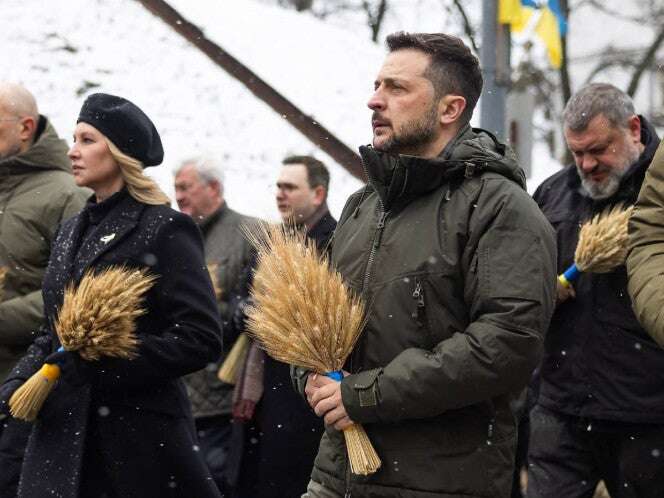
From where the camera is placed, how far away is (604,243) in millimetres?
5398

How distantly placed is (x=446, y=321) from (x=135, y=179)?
201cm

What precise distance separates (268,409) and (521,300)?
3668mm

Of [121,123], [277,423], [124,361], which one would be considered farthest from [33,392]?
[277,423]

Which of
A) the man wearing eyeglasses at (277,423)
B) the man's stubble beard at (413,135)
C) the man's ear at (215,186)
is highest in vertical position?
the man's stubble beard at (413,135)

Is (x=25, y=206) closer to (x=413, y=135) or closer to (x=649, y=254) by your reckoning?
(x=413, y=135)

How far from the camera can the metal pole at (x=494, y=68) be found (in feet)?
26.4

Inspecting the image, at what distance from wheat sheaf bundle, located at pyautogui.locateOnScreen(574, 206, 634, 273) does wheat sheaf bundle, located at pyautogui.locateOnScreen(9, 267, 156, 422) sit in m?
1.91

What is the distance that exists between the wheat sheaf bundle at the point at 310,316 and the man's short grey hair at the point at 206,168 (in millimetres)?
4210

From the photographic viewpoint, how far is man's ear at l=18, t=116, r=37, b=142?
21.8 feet

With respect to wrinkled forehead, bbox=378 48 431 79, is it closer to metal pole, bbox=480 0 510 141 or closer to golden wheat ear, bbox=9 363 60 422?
golden wheat ear, bbox=9 363 60 422

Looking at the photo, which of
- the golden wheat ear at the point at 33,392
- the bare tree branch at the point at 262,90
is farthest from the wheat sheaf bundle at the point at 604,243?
the bare tree branch at the point at 262,90

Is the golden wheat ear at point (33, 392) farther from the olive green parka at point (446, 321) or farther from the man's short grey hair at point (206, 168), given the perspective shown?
the man's short grey hair at point (206, 168)

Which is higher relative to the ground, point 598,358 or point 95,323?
point 95,323

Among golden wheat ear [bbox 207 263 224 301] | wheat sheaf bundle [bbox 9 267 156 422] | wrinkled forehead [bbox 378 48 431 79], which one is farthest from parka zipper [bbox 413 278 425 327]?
golden wheat ear [bbox 207 263 224 301]
